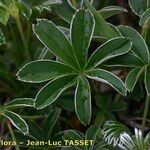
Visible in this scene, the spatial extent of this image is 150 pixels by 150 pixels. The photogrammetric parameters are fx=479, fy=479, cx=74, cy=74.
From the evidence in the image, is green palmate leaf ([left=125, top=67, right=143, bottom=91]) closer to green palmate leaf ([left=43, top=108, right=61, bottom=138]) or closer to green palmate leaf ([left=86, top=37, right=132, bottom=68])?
green palmate leaf ([left=86, top=37, right=132, bottom=68])

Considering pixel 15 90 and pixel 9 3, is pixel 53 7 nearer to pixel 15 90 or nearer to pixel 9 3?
pixel 9 3

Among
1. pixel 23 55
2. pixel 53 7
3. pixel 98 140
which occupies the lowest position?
pixel 98 140

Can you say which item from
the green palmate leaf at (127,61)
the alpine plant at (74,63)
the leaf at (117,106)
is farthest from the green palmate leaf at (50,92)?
the leaf at (117,106)

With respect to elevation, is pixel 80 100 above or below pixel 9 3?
below

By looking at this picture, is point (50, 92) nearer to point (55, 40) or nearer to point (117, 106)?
point (55, 40)

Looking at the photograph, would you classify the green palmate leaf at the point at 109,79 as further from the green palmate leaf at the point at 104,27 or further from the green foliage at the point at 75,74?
the green palmate leaf at the point at 104,27

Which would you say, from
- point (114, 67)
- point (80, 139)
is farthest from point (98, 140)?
point (114, 67)

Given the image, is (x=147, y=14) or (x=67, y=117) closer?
(x=147, y=14)
